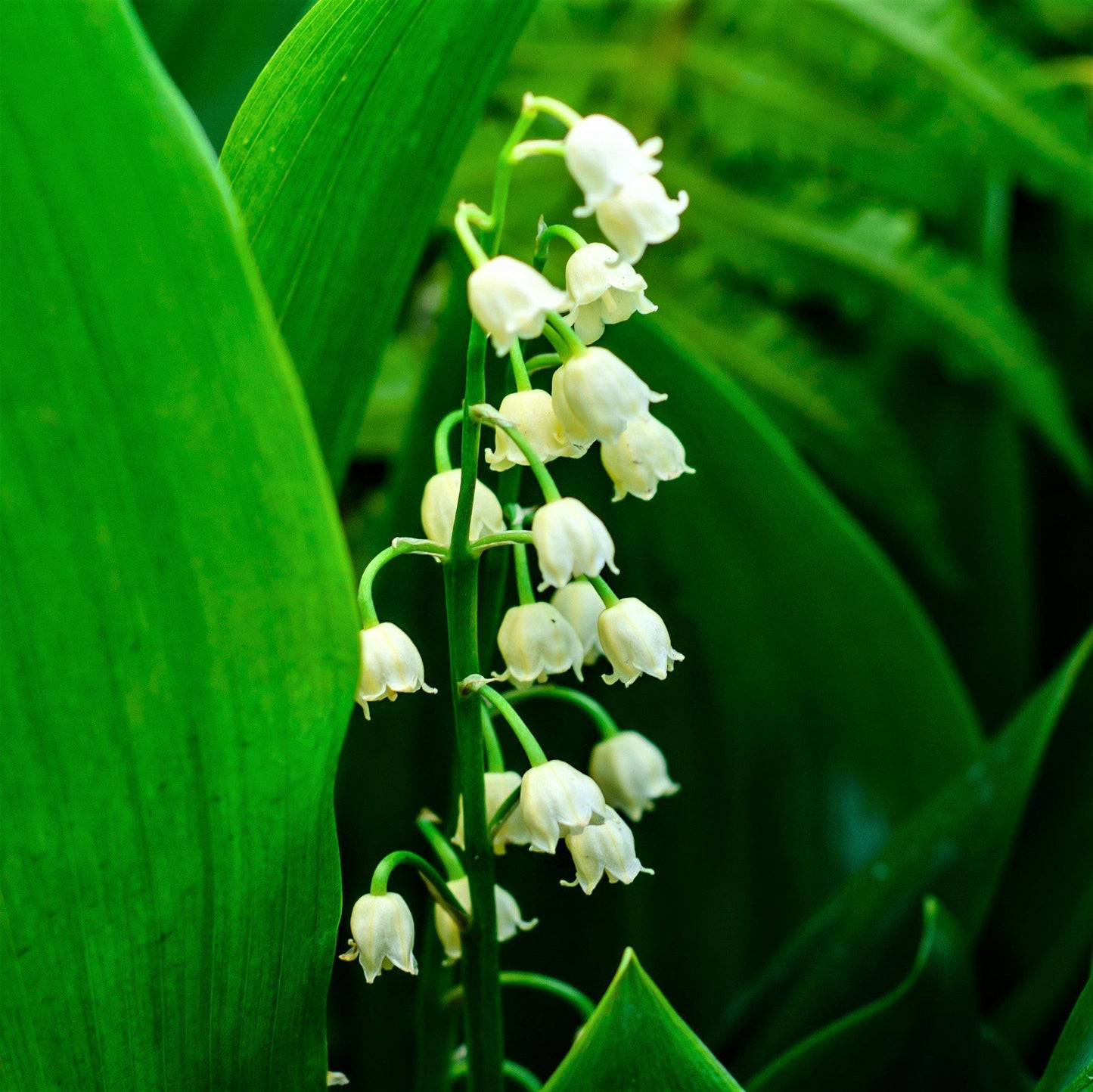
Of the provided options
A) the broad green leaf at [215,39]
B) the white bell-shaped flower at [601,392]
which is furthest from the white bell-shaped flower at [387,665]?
the broad green leaf at [215,39]

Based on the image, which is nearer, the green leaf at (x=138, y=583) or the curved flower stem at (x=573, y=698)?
the green leaf at (x=138, y=583)

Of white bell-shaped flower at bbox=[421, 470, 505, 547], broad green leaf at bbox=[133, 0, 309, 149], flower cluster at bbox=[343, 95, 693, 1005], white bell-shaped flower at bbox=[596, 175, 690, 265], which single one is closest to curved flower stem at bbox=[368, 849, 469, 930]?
flower cluster at bbox=[343, 95, 693, 1005]

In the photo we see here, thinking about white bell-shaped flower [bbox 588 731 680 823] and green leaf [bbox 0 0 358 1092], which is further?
white bell-shaped flower [bbox 588 731 680 823]

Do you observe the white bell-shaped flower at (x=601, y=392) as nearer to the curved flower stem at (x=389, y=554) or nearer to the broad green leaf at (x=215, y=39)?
the curved flower stem at (x=389, y=554)

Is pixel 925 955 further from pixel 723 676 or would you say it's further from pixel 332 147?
pixel 332 147

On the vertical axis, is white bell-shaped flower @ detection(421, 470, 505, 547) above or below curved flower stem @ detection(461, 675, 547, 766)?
above

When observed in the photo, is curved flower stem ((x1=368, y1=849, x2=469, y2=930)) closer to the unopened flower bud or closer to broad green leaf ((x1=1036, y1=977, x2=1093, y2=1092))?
the unopened flower bud

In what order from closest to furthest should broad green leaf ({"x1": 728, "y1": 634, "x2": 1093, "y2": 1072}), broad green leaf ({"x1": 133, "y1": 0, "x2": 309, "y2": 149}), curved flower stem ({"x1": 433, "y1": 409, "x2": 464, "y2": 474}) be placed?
curved flower stem ({"x1": 433, "y1": 409, "x2": 464, "y2": 474}) → broad green leaf ({"x1": 728, "y1": 634, "x2": 1093, "y2": 1072}) → broad green leaf ({"x1": 133, "y1": 0, "x2": 309, "y2": 149})
